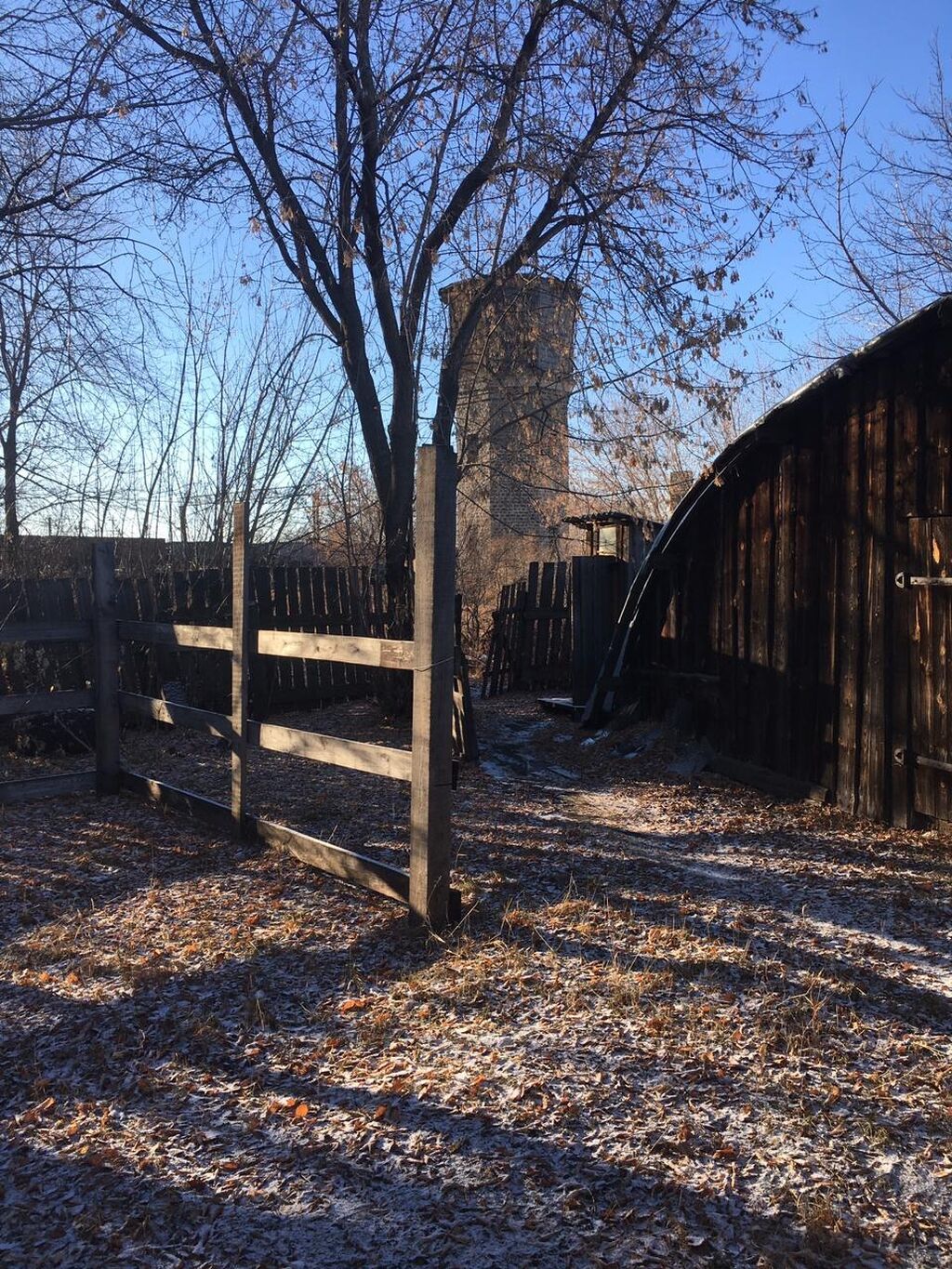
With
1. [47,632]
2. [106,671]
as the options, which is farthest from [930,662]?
[47,632]

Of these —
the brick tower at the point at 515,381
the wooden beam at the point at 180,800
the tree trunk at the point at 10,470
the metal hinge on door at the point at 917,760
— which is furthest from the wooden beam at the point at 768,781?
the tree trunk at the point at 10,470

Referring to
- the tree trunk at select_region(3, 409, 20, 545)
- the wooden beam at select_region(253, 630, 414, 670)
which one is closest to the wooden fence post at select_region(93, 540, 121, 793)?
the wooden beam at select_region(253, 630, 414, 670)

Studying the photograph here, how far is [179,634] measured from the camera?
23.6 feet

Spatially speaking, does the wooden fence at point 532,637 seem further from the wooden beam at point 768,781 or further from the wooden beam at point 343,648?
the wooden beam at point 343,648

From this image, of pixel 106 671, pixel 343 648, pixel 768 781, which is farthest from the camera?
pixel 768 781

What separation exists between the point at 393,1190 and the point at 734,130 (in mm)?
11482

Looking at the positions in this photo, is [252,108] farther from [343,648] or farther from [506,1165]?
[506,1165]

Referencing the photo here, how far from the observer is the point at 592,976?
4.44 meters

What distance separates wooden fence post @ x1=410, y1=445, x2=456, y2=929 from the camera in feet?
15.5

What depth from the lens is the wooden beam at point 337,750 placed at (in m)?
5.01

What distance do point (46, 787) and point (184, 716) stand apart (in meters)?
1.67

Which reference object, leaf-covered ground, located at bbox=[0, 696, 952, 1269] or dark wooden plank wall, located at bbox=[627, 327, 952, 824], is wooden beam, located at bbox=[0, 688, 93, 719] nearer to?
leaf-covered ground, located at bbox=[0, 696, 952, 1269]

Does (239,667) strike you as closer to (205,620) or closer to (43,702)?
(43,702)

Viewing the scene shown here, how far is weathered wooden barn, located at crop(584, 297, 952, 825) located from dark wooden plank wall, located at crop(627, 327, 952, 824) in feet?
0.05
